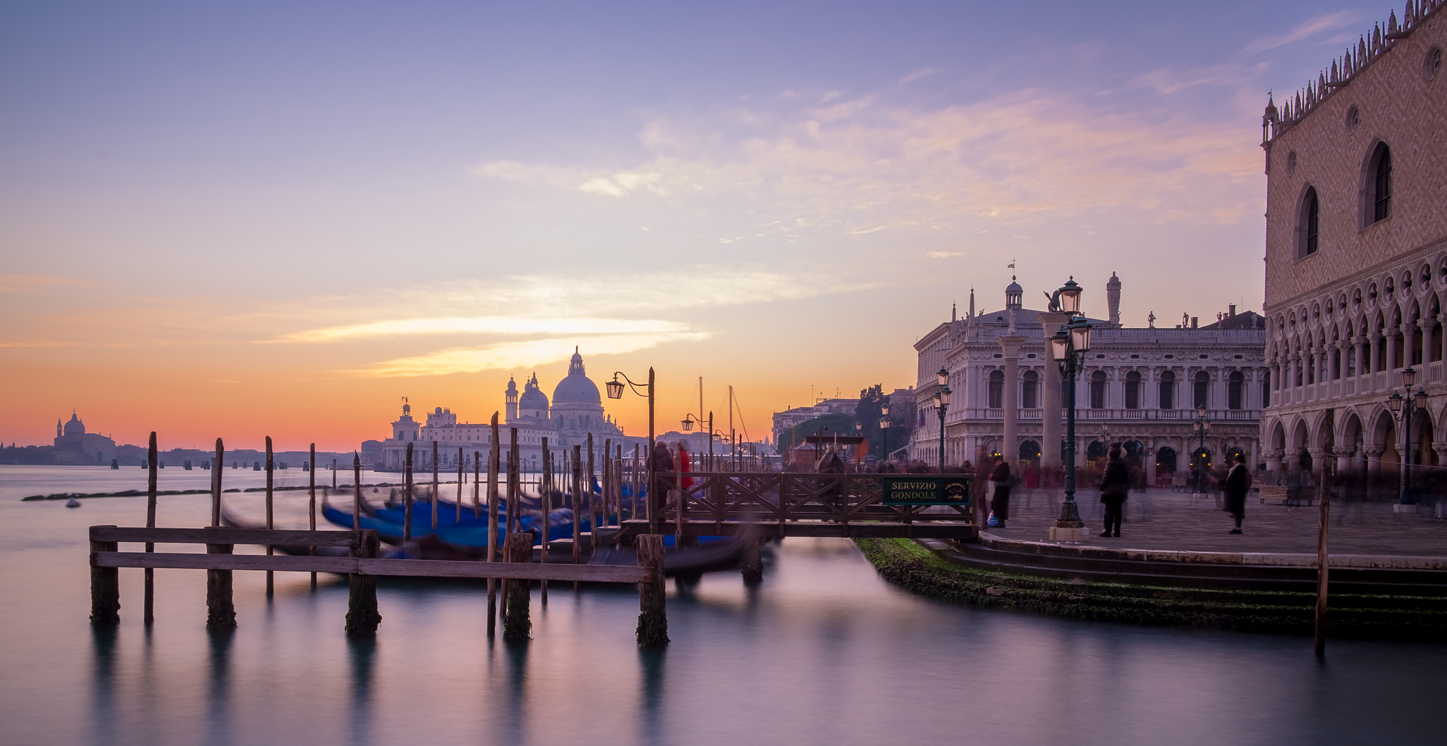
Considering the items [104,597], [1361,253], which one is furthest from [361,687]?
[1361,253]

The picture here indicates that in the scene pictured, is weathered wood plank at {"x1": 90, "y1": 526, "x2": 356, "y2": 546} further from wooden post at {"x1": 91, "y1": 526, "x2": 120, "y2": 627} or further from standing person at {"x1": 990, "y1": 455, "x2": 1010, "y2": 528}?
standing person at {"x1": 990, "y1": 455, "x2": 1010, "y2": 528}

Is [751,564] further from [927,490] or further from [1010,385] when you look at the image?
[1010,385]

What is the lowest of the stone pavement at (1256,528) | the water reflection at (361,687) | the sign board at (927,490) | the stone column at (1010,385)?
the water reflection at (361,687)

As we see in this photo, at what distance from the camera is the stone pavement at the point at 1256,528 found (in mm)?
15680

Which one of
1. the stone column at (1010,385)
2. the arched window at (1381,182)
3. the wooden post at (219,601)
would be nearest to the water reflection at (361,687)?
the wooden post at (219,601)

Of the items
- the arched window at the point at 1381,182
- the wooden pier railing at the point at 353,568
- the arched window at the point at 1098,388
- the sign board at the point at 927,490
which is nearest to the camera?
the wooden pier railing at the point at 353,568

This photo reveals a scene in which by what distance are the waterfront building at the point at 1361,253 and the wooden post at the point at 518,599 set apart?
2208 cm

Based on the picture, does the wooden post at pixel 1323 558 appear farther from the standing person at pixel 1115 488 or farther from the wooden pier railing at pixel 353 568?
the wooden pier railing at pixel 353 568

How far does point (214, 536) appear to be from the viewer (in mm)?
14969

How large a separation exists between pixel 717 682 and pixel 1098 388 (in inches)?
2114

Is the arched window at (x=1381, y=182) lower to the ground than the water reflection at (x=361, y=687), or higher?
higher

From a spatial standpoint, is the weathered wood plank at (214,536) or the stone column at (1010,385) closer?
the weathered wood plank at (214,536)

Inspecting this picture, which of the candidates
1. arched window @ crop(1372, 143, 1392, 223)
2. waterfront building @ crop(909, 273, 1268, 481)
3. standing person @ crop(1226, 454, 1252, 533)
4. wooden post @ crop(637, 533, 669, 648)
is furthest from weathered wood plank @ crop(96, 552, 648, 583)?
waterfront building @ crop(909, 273, 1268, 481)

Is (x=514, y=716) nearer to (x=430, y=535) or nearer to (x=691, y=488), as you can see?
(x=691, y=488)
